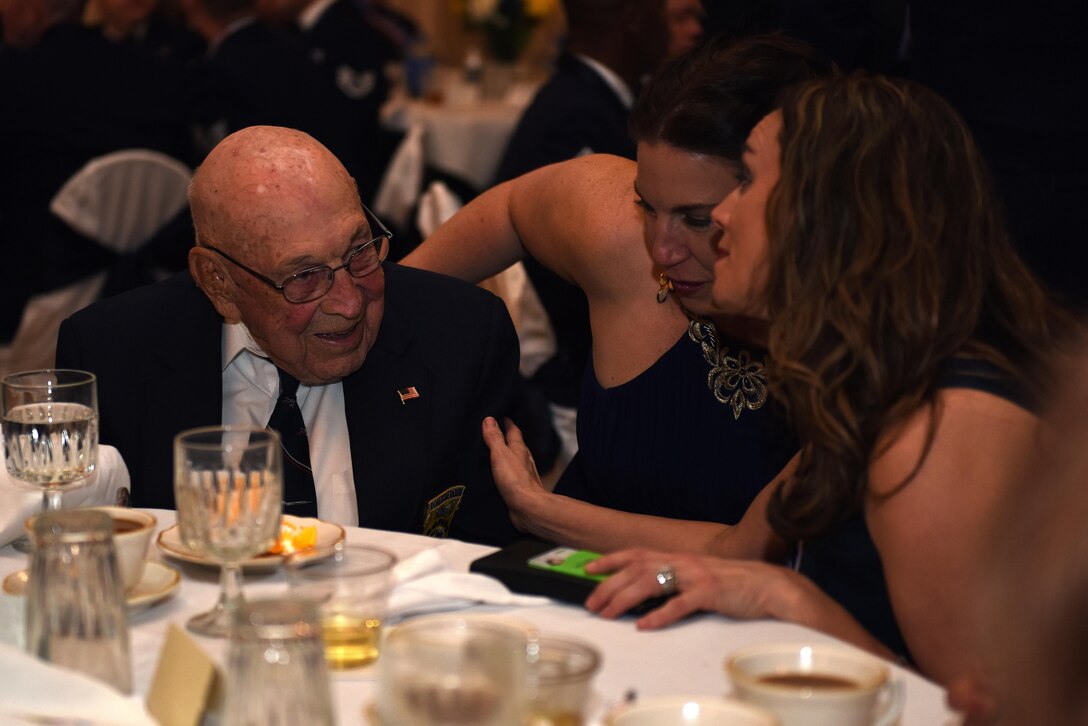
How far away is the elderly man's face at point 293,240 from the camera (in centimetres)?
219

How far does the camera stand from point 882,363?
1661 mm

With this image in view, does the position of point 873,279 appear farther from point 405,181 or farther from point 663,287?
point 405,181

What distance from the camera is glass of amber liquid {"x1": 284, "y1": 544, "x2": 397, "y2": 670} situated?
53.5 inches

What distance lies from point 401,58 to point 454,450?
5.34 metres

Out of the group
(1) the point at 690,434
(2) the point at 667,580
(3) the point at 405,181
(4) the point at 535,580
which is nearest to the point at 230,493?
(4) the point at 535,580

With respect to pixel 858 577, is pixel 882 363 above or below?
above

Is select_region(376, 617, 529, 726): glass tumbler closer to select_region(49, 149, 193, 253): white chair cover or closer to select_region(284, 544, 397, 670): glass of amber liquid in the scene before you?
select_region(284, 544, 397, 670): glass of amber liquid

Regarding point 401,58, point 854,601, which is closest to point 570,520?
point 854,601

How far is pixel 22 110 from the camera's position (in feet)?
16.9

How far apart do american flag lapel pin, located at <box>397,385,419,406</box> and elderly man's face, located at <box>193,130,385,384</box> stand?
10 centimetres

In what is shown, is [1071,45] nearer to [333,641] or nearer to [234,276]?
[234,276]

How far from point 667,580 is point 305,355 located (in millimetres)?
923

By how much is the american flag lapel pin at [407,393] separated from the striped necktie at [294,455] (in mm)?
171

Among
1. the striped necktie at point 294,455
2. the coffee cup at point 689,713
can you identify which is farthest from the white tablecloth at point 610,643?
the striped necktie at point 294,455
